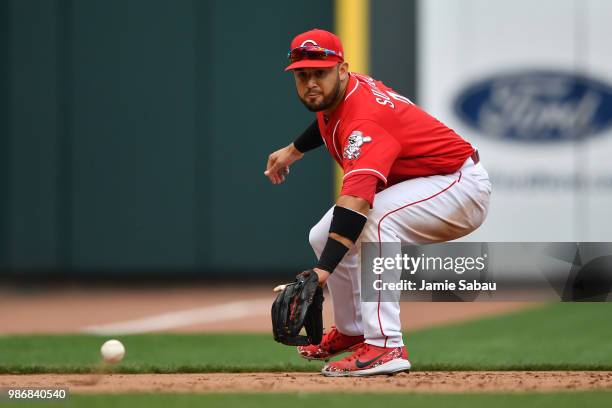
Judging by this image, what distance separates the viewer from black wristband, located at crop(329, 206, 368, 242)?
4090 mm

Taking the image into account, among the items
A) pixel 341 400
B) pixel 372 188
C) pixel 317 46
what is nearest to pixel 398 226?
pixel 372 188

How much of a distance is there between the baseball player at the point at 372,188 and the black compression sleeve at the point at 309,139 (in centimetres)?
26

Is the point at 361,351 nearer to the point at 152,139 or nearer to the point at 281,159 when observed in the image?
the point at 281,159

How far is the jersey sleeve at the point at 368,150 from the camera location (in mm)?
4121

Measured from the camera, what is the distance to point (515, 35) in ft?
31.8

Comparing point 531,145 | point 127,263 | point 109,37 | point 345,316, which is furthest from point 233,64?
point 345,316

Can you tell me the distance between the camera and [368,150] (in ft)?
13.6

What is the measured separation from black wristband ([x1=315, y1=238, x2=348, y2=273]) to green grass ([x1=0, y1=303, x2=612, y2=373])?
39.5 inches

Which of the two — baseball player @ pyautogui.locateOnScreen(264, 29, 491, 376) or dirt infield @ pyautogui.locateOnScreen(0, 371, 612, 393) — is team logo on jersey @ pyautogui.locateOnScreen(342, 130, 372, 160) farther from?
dirt infield @ pyautogui.locateOnScreen(0, 371, 612, 393)

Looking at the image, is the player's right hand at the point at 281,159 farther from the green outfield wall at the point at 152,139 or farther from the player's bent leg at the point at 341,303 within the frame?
the green outfield wall at the point at 152,139

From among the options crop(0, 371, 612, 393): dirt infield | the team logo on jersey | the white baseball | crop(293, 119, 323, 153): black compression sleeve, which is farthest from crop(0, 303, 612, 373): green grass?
the team logo on jersey

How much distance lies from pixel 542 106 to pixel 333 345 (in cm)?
571

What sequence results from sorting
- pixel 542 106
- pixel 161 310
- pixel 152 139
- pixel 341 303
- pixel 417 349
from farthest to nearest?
pixel 152 139
pixel 542 106
pixel 161 310
pixel 417 349
pixel 341 303

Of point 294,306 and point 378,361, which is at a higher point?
point 294,306
